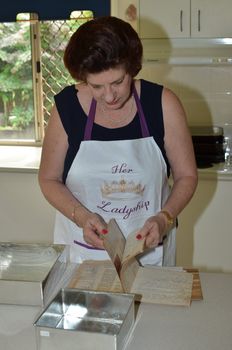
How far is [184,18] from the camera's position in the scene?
9.18 feet

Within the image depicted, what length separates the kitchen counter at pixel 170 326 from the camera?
1118 millimetres

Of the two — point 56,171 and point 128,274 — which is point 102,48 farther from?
point 128,274

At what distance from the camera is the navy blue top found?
1626 millimetres

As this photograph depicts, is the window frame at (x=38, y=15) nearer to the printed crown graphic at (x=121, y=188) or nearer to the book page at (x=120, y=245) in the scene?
the printed crown graphic at (x=121, y=188)

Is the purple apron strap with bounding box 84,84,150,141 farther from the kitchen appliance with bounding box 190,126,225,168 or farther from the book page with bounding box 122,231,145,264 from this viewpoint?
the kitchen appliance with bounding box 190,126,225,168

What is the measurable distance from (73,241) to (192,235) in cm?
124

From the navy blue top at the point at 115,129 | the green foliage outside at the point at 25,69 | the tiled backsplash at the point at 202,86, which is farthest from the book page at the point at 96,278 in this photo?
the green foliage outside at the point at 25,69

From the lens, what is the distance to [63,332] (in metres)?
1.03

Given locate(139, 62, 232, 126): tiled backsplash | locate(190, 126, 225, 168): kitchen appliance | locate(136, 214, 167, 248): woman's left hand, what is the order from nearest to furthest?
locate(136, 214, 167, 248): woman's left hand
locate(190, 126, 225, 168): kitchen appliance
locate(139, 62, 232, 126): tiled backsplash

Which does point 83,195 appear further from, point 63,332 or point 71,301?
point 63,332

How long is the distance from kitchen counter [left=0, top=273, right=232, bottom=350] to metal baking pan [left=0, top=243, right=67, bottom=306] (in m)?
0.03

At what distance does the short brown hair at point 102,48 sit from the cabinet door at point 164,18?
4.63 ft

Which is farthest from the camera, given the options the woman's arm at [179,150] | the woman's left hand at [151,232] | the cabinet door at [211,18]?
the cabinet door at [211,18]

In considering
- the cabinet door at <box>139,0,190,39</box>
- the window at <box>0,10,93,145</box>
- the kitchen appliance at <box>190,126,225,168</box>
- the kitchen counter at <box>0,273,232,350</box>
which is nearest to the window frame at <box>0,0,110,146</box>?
the window at <box>0,10,93,145</box>
